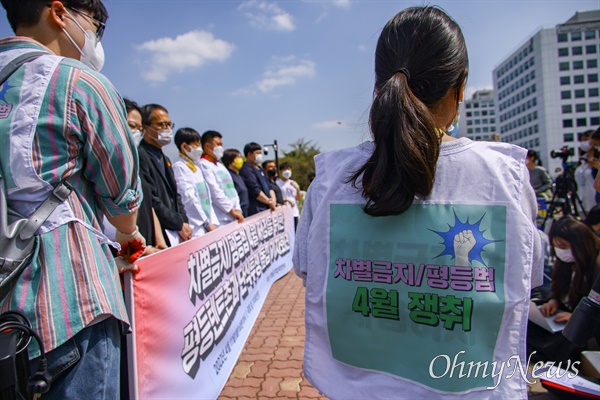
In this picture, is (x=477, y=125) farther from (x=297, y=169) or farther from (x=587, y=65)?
(x=297, y=169)

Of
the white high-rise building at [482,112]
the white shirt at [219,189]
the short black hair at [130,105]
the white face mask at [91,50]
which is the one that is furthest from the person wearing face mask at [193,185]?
the white high-rise building at [482,112]

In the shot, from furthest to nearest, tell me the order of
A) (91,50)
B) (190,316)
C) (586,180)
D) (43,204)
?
(586,180)
(190,316)
(91,50)
(43,204)

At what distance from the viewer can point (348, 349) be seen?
110cm

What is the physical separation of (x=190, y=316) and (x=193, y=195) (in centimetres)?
222

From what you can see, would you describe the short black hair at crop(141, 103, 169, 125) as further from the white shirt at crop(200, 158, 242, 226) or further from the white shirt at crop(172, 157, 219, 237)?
the white shirt at crop(200, 158, 242, 226)

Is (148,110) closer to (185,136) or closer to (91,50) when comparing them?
(185,136)

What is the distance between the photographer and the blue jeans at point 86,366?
3.65ft

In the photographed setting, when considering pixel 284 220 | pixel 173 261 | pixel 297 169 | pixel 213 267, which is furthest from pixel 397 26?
pixel 297 169

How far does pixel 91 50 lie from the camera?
1.48m

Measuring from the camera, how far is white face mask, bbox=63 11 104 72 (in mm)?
1427

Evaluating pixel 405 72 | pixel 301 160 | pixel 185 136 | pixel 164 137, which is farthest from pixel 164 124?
pixel 301 160

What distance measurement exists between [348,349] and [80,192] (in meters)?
0.95

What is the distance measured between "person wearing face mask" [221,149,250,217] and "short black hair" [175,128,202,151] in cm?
146

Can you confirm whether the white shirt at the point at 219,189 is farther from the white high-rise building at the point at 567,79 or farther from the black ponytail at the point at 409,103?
the white high-rise building at the point at 567,79
